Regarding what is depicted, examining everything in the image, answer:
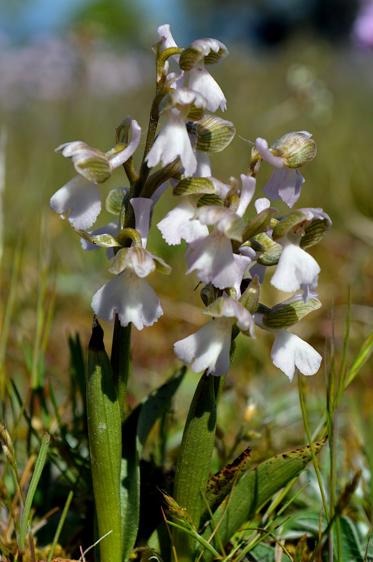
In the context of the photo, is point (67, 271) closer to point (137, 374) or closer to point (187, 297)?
point (187, 297)

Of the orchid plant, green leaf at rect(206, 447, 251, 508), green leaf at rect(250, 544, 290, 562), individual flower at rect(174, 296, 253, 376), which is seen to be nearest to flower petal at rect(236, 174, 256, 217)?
the orchid plant

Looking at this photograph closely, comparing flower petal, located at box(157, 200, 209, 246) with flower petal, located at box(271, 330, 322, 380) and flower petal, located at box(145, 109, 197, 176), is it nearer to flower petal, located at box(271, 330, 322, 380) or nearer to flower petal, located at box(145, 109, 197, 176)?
flower petal, located at box(145, 109, 197, 176)

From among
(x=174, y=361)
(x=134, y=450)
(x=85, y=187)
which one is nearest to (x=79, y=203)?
(x=85, y=187)

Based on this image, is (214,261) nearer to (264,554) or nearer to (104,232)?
(104,232)

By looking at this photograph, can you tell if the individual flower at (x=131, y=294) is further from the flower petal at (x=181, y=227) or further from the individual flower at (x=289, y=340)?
the individual flower at (x=289, y=340)

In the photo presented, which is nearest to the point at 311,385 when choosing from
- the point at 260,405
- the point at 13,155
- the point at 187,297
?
the point at 260,405

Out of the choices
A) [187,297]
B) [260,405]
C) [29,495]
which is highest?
[29,495]
